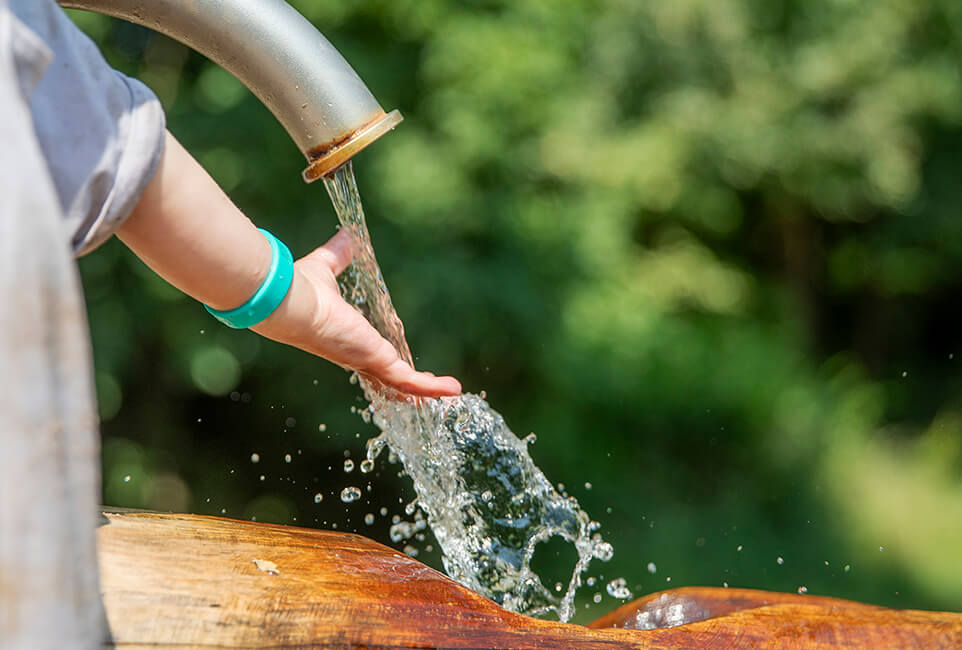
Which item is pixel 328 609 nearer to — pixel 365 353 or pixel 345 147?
pixel 365 353

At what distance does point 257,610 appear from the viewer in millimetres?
838

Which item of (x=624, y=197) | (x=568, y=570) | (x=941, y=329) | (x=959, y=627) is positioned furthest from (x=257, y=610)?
(x=941, y=329)

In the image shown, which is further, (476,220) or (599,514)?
(599,514)

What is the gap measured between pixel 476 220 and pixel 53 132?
2811 millimetres

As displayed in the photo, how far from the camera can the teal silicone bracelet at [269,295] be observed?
900 mm

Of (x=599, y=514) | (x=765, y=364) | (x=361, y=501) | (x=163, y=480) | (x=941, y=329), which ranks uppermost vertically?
(x=941, y=329)

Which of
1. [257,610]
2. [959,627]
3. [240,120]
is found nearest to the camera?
[257,610]

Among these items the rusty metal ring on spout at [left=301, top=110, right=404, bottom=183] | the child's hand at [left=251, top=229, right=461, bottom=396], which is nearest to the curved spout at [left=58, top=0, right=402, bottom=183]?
the rusty metal ring on spout at [left=301, top=110, right=404, bottom=183]

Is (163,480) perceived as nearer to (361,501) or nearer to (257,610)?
(361,501)

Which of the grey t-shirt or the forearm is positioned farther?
the forearm

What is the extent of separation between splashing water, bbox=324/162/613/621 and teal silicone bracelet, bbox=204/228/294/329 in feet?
0.88

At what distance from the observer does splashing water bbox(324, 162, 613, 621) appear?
1216 millimetres

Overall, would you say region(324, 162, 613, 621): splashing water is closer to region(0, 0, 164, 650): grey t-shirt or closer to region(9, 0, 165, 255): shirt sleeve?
region(9, 0, 165, 255): shirt sleeve

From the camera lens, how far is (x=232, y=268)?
86 cm
